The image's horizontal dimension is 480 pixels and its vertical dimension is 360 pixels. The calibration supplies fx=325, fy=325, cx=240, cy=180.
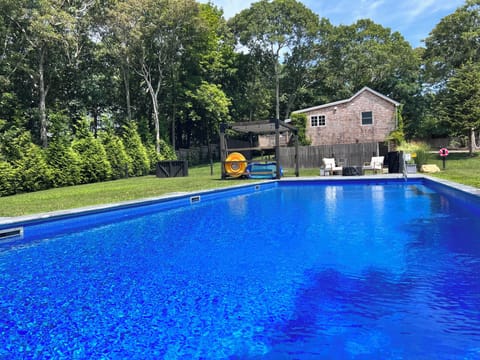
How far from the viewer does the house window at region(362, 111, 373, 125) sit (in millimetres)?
22531

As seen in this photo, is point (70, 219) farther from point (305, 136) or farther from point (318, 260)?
point (305, 136)

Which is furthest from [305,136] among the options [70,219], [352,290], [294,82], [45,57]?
[352,290]

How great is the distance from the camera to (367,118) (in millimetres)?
22625

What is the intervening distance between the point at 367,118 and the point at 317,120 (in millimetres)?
3388

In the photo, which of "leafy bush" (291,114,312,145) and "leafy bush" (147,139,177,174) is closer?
"leafy bush" (147,139,177,174)

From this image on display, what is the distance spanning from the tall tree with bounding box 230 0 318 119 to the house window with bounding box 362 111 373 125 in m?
9.58

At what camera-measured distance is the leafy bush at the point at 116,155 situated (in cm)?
1794

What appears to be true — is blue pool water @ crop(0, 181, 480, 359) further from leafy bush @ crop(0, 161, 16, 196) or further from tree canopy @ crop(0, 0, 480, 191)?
tree canopy @ crop(0, 0, 480, 191)

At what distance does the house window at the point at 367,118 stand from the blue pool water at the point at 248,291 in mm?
17792

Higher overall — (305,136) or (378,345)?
Answer: (305,136)

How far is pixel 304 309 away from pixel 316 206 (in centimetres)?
555

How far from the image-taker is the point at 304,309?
2.68 meters

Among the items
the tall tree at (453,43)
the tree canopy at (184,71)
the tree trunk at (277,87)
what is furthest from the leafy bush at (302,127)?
the tall tree at (453,43)

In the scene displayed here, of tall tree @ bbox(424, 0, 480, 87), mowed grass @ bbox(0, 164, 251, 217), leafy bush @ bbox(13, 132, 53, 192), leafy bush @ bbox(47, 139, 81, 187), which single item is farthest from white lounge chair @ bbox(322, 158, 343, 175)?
tall tree @ bbox(424, 0, 480, 87)
